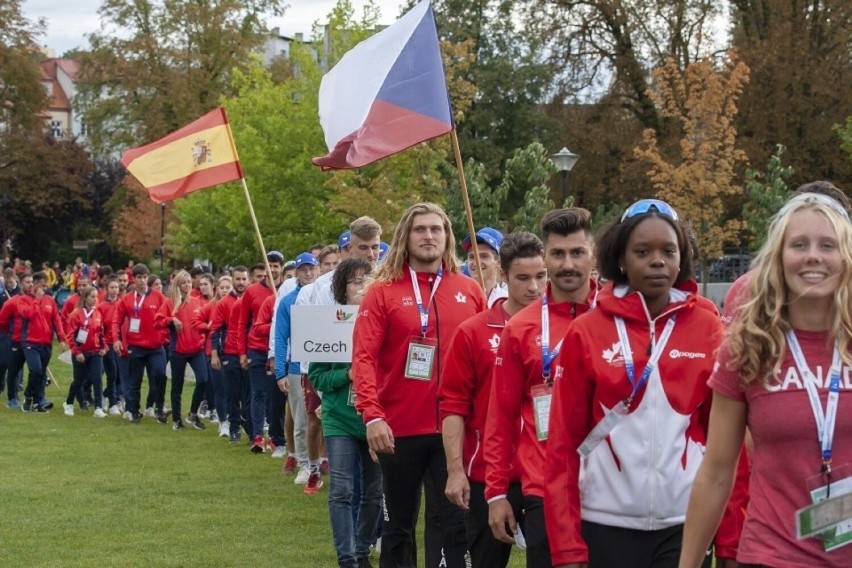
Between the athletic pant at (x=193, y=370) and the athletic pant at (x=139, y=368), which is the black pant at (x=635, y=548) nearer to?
the athletic pant at (x=193, y=370)

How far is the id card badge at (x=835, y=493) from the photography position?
3676 mm

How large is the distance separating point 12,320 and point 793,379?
22.1 m

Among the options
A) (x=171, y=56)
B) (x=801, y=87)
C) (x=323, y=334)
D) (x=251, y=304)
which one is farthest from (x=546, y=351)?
(x=171, y=56)

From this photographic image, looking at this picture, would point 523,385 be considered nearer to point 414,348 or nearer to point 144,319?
point 414,348

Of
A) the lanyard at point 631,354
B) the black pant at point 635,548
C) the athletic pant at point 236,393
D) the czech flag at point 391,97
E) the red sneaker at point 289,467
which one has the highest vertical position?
the czech flag at point 391,97

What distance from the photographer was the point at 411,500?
7.80m

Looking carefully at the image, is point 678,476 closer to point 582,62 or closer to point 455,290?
point 455,290

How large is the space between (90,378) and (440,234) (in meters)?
17.0

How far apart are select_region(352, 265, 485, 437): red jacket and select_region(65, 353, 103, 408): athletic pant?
1620cm

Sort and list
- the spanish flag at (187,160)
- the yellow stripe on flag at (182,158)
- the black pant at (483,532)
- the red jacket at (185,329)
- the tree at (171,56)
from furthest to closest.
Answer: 1. the tree at (171,56)
2. the red jacket at (185,329)
3. the yellow stripe on flag at (182,158)
4. the spanish flag at (187,160)
5. the black pant at (483,532)

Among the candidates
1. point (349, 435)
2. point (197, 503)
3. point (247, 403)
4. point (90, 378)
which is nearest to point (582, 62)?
point (90, 378)

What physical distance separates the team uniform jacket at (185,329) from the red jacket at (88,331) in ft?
8.93

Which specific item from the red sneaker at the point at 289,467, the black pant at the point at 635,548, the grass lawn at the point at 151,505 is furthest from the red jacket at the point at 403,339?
the red sneaker at the point at 289,467

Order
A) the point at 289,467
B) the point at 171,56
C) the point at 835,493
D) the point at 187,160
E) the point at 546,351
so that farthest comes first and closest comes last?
the point at 171,56 < the point at 187,160 < the point at 289,467 < the point at 546,351 < the point at 835,493
